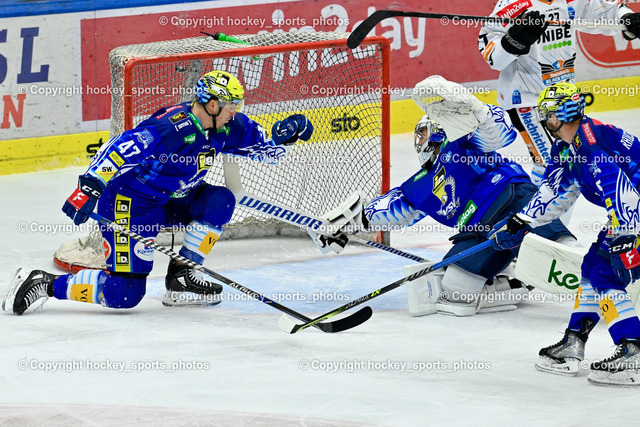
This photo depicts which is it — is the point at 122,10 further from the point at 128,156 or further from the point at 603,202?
the point at 603,202

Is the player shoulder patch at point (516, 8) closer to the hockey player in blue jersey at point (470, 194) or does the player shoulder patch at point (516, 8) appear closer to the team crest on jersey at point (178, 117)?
the hockey player in blue jersey at point (470, 194)

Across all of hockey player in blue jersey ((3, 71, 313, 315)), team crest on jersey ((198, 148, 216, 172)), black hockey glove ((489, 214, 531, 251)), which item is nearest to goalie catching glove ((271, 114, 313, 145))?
hockey player in blue jersey ((3, 71, 313, 315))

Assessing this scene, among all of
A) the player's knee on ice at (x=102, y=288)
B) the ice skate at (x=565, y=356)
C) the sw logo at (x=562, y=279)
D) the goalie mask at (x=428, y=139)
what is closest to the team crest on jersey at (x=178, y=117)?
the player's knee on ice at (x=102, y=288)

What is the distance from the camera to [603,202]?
403 centimetres

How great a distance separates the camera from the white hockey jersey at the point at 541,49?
5773mm

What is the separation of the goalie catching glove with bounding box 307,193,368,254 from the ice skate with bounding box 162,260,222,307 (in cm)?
55

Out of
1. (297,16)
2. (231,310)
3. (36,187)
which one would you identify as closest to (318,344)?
(231,310)

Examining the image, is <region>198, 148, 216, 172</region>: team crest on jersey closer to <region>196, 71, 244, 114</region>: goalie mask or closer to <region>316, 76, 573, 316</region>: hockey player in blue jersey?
<region>196, 71, 244, 114</region>: goalie mask

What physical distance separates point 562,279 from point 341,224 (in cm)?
102

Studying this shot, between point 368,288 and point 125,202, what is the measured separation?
51.2 inches

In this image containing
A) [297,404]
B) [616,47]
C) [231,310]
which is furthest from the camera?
[616,47]

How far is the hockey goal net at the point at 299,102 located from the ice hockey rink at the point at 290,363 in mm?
580

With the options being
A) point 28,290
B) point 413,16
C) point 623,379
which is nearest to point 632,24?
point 413,16

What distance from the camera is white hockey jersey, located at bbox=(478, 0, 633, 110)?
227 inches
